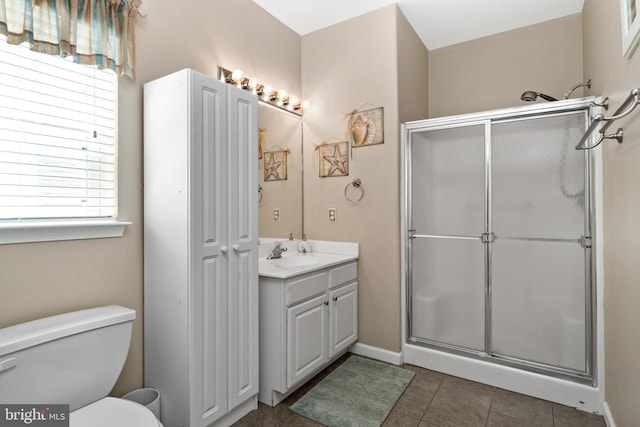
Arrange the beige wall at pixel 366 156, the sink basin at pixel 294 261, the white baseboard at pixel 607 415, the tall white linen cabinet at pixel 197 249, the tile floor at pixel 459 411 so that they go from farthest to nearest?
1. the beige wall at pixel 366 156
2. the sink basin at pixel 294 261
3. the tile floor at pixel 459 411
4. the white baseboard at pixel 607 415
5. the tall white linen cabinet at pixel 197 249

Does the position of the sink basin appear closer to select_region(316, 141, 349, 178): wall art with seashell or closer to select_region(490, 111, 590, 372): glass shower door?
select_region(316, 141, 349, 178): wall art with seashell

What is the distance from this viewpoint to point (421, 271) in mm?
2645

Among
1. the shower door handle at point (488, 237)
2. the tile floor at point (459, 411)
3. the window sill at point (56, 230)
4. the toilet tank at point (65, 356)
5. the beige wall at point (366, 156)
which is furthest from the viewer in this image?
the beige wall at point (366, 156)

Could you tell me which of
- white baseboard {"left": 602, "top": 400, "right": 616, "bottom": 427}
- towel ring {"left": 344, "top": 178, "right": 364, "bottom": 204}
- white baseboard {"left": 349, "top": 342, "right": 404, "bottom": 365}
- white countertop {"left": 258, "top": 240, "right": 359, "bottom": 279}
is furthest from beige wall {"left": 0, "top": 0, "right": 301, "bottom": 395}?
white baseboard {"left": 602, "top": 400, "right": 616, "bottom": 427}

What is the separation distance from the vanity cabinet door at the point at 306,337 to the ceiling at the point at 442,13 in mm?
2233

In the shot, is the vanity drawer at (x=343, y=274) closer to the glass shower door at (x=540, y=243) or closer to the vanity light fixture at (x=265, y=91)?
the glass shower door at (x=540, y=243)

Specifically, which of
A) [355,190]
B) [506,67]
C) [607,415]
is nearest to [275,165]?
[355,190]

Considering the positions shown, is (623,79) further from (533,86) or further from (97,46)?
(97,46)

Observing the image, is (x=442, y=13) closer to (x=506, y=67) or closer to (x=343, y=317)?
(x=506, y=67)

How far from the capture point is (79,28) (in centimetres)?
155

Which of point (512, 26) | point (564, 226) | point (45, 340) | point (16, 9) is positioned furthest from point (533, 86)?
point (45, 340)

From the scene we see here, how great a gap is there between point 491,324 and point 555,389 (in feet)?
1.63

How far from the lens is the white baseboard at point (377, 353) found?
2.62 meters

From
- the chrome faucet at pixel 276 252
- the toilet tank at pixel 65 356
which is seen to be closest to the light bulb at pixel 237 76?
the chrome faucet at pixel 276 252
